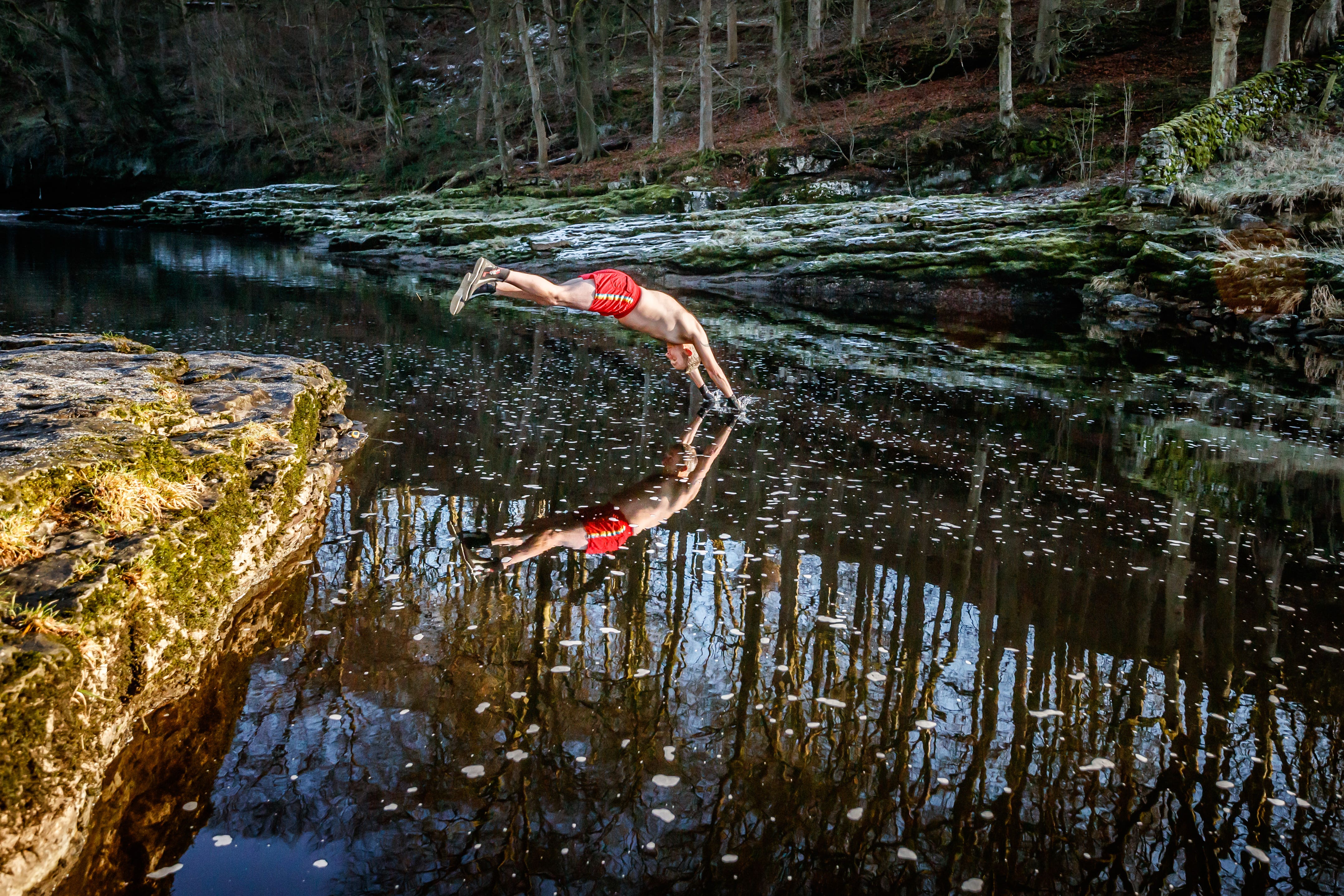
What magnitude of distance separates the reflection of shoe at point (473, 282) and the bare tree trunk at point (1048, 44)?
29026 millimetres

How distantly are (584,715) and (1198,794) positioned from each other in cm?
260

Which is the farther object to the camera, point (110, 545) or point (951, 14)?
point (951, 14)

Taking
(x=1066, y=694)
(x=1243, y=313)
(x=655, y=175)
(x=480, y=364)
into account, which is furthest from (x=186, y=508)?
(x=655, y=175)

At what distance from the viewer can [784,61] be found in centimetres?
3172

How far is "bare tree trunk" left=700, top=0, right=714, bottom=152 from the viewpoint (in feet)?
95.9

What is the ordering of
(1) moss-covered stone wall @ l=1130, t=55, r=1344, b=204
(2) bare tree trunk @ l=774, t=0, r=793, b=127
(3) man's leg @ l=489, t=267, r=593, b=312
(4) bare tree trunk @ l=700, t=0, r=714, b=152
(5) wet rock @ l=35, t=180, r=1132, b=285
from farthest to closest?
(2) bare tree trunk @ l=774, t=0, r=793, b=127 < (4) bare tree trunk @ l=700, t=0, r=714, b=152 < (5) wet rock @ l=35, t=180, r=1132, b=285 < (1) moss-covered stone wall @ l=1130, t=55, r=1344, b=204 < (3) man's leg @ l=489, t=267, r=593, b=312

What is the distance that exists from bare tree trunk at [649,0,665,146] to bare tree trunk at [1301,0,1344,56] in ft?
65.2

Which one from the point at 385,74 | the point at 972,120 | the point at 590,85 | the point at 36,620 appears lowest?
the point at 36,620

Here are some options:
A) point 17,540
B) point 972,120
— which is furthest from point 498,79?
point 17,540

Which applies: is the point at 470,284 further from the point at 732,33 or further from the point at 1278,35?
the point at 732,33

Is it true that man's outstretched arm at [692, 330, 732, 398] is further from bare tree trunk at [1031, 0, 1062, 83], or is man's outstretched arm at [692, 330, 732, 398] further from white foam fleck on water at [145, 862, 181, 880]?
bare tree trunk at [1031, 0, 1062, 83]

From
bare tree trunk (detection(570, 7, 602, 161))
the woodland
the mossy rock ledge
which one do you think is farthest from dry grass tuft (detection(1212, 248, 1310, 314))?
bare tree trunk (detection(570, 7, 602, 161))

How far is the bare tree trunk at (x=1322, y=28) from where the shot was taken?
944 inches

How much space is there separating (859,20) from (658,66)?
8.46 metres
